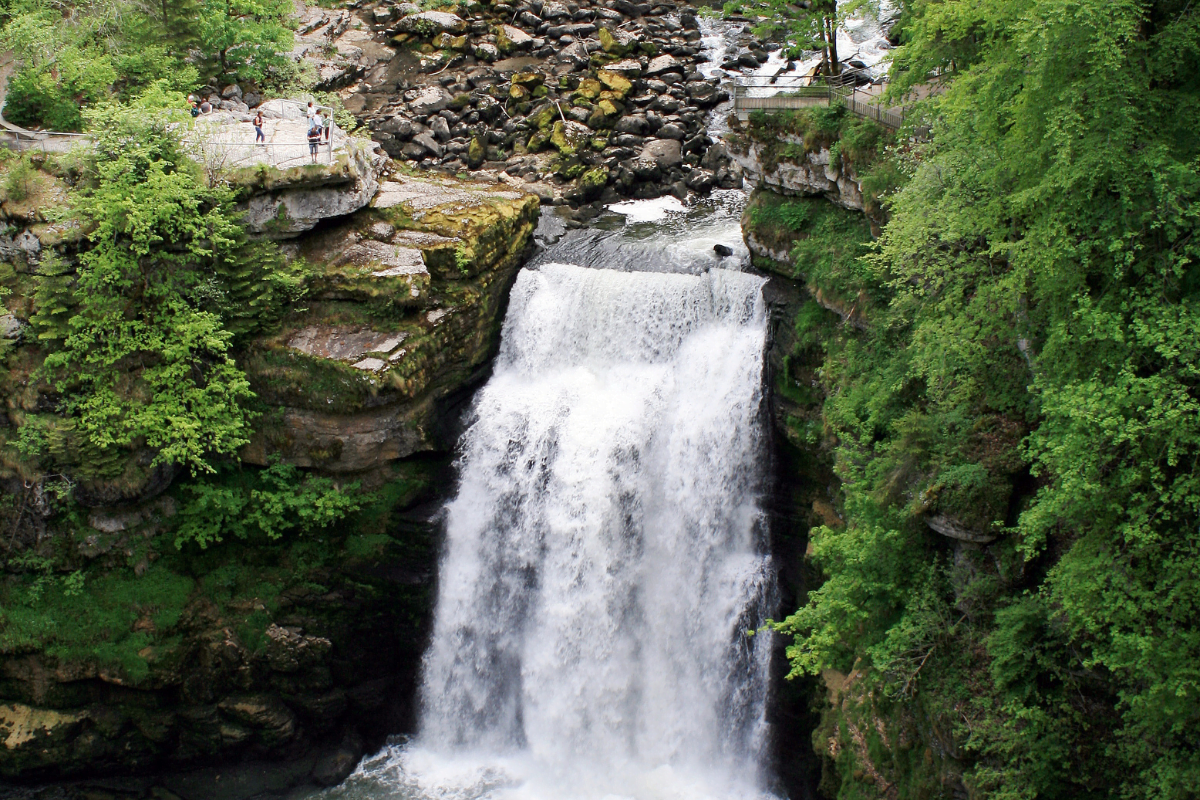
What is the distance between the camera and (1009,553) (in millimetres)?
13664

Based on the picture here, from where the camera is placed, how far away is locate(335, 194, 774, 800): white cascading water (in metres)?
20.8

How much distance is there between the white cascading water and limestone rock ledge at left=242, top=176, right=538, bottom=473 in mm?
1602

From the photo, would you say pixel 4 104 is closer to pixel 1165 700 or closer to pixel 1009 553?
pixel 1009 553

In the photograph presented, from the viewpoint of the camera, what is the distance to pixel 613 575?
2170 centimetres

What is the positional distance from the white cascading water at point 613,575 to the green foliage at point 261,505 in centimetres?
295

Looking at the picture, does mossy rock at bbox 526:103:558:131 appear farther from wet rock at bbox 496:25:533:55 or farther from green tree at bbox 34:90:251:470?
green tree at bbox 34:90:251:470

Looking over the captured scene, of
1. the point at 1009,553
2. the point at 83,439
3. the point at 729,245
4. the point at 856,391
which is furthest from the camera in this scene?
the point at 729,245

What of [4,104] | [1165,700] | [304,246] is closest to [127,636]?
[304,246]

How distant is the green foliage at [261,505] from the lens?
72.1 feet

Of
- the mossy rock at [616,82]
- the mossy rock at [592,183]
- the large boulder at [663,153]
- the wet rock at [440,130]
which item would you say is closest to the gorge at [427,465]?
the mossy rock at [592,183]

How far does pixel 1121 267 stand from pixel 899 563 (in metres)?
6.53

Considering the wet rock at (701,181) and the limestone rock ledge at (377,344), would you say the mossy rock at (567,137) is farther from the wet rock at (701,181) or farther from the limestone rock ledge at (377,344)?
the limestone rock ledge at (377,344)

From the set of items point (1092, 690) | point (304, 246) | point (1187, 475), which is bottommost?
point (1092, 690)

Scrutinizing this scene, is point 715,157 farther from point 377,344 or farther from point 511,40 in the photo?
point 377,344
